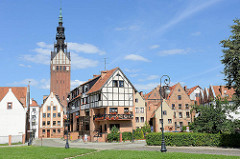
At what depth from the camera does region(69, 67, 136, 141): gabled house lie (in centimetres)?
4603

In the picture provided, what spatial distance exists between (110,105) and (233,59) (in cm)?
2626

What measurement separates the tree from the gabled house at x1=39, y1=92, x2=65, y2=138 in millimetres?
61718

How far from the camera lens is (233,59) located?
80.1 feet

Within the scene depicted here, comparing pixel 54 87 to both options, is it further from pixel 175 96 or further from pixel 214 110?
pixel 214 110

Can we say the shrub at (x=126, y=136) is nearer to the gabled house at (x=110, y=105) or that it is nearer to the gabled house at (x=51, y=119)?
the gabled house at (x=110, y=105)

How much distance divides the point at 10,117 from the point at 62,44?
207 ft

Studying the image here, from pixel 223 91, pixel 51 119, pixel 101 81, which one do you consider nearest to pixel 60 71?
pixel 51 119

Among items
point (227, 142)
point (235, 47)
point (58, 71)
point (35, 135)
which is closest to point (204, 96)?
point (227, 142)

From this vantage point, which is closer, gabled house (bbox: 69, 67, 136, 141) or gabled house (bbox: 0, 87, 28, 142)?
gabled house (bbox: 69, 67, 136, 141)

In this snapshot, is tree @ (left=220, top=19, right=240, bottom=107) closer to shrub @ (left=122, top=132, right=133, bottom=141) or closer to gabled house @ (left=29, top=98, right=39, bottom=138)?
shrub @ (left=122, top=132, right=133, bottom=141)

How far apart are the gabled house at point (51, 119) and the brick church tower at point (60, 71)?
2517 cm

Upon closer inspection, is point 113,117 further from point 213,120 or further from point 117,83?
point 213,120

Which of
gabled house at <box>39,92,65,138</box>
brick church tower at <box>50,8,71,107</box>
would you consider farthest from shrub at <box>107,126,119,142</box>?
brick church tower at <box>50,8,71,107</box>

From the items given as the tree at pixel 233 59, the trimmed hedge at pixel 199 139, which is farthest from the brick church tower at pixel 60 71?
the tree at pixel 233 59
